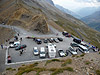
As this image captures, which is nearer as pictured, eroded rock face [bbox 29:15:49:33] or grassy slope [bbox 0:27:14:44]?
grassy slope [bbox 0:27:14:44]

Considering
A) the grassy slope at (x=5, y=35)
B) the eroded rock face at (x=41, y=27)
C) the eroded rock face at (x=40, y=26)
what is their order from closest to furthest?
the grassy slope at (x=5, y=35)
the eroded rock face at (x=41, y=27)
the eroded rock face at (x=40, y=26)

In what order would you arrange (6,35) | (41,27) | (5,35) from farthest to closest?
(5,35), (41,27), (6,35)

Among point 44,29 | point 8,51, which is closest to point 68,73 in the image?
point 8,51

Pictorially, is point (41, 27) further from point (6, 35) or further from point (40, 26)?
point (6, 35)

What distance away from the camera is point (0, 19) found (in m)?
73.2

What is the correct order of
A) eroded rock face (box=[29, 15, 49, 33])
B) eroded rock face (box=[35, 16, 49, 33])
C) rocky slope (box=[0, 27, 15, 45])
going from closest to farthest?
rocky slope (box=[0, 27, 15, 45])
eroded rock face (box=[35, 16, 49, 33])
eroded rock face (box=[29, 15, 49, 33])

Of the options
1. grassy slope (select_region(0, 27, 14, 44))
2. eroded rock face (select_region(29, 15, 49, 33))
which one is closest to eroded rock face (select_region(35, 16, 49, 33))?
eroded rock face (select_region(29, 15, 49, 33))

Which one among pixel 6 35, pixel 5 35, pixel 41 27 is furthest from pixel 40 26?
pixel 5 35

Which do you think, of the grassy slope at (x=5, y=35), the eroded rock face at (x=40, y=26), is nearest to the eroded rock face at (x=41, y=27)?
the eroded rock face at (x=40, y=26)

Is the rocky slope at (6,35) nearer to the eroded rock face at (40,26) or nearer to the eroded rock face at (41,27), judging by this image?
the eroded rock face at (40,26)

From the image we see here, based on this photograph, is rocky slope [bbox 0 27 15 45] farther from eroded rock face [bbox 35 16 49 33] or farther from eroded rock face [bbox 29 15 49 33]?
eroded rock face [bbox 35 16 49 33]

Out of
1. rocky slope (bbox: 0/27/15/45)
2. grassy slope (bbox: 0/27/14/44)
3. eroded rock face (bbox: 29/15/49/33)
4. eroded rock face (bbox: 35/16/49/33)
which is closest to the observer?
rocky slope (bbox: 0/27/15/45)

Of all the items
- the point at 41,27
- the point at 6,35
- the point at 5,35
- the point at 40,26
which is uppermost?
the point at 40,26

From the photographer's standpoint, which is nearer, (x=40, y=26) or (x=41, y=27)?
(x=41, y=27)
